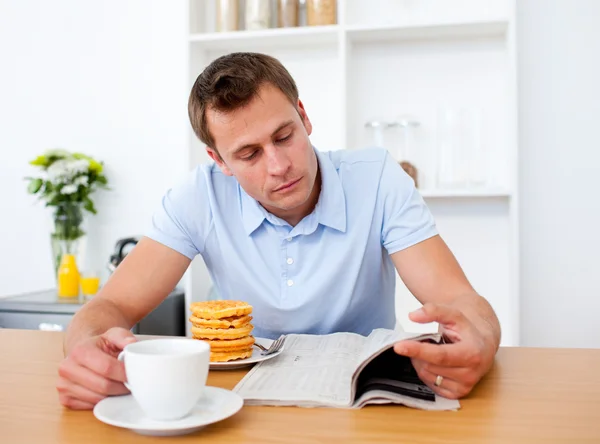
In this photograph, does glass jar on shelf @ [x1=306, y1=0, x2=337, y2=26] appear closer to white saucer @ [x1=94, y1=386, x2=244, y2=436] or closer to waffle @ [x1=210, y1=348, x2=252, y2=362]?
waffle @ [x1=210, y1=348, x2=252, y2=362]

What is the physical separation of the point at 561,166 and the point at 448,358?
1.84 metres

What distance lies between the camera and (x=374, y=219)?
1.46m

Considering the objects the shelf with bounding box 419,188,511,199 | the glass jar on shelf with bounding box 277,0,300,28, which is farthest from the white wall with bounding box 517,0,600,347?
the glass jar on shelf with bounding box 277,0,300,28

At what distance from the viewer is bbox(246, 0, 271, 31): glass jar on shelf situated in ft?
8.14

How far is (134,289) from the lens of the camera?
1.35 meters

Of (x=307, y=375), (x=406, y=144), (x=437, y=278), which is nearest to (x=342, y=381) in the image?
(x=307, y=375)

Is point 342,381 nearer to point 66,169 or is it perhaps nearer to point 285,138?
point 285,138

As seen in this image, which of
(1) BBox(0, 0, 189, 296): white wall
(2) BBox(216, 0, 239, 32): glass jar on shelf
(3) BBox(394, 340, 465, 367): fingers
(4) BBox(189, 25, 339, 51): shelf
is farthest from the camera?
(1) BBox(0, 0, 189, 296): white wall

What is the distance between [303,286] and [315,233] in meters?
0.12

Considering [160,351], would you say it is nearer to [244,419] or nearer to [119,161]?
[244,419]

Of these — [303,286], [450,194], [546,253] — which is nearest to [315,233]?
[303,286]

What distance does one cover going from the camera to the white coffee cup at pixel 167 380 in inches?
27.3

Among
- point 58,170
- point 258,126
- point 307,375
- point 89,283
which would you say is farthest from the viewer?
point 58,170

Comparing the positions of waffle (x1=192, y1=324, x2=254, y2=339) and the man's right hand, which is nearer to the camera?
the man's right hand
